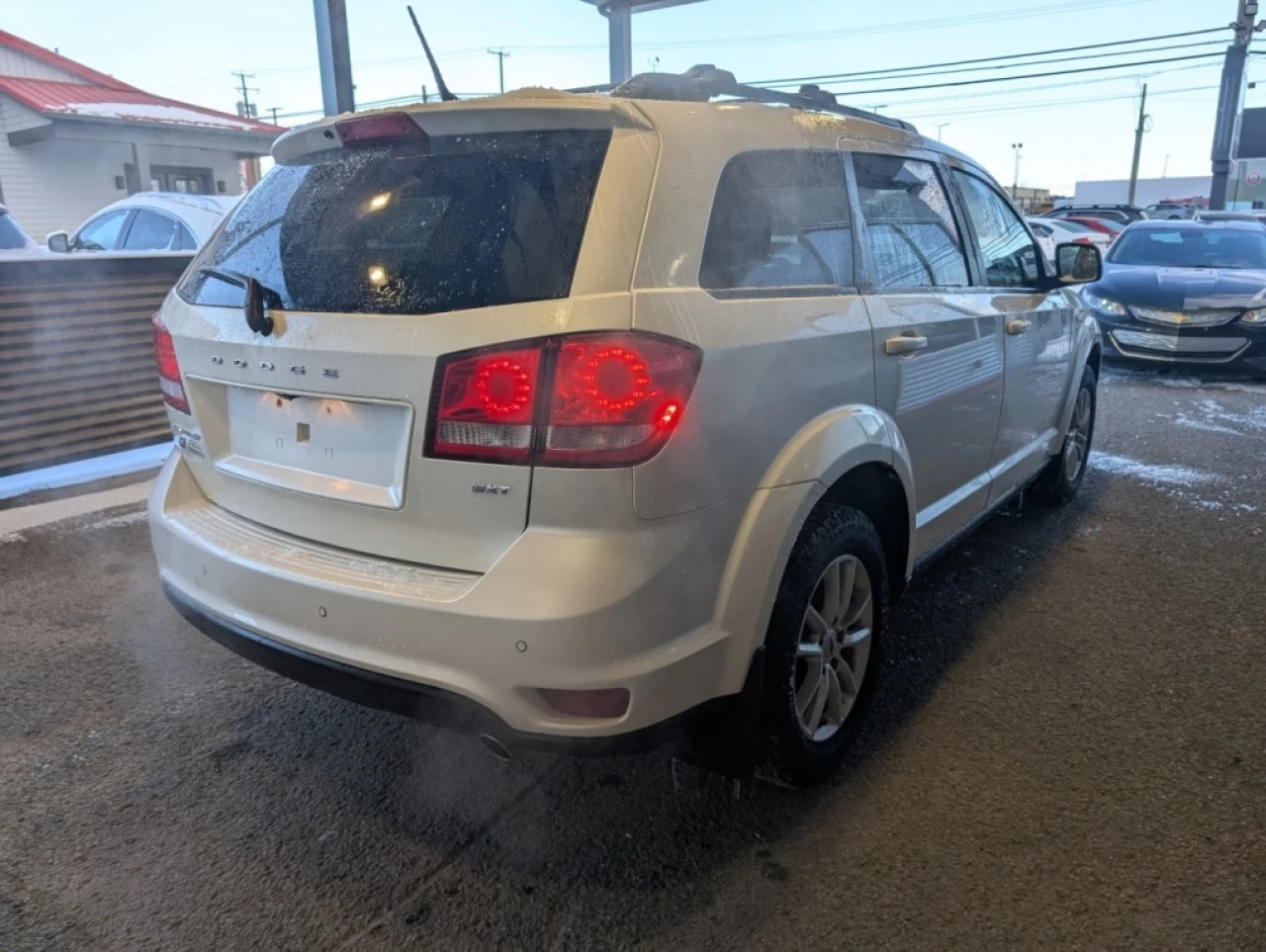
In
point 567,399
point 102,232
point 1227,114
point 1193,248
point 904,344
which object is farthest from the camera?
point 1227,114

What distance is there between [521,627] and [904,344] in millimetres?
1523

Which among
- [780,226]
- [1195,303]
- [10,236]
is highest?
[780,226]

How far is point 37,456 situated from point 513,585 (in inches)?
194

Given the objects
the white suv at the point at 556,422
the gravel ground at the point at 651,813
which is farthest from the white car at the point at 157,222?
the white suv at the point at 556,422

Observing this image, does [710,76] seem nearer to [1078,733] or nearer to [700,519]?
[700,519]

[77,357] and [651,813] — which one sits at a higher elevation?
[77,357]

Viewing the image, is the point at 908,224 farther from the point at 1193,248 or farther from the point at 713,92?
the point at 1193,248

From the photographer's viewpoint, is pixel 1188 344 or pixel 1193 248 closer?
pixel 1188 344

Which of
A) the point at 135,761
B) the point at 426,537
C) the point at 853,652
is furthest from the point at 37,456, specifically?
the point at 853,652

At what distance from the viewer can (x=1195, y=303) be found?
9.12 m

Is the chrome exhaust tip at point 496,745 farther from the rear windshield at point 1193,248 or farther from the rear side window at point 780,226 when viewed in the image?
the rear windshield at point 1193,248

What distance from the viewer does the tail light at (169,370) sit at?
2637 mm

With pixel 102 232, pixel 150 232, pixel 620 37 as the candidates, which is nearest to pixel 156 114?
pixel 102 232

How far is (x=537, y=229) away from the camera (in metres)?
2.04
